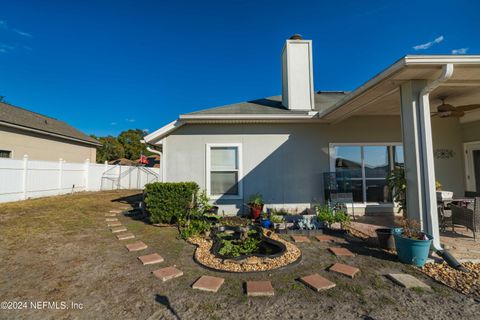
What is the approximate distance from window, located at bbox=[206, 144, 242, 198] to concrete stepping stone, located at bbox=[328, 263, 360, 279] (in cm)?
388

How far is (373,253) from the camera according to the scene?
3.87 meters

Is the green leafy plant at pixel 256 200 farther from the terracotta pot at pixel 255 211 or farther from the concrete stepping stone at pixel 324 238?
the concrete stepping stone at pixel 324 238

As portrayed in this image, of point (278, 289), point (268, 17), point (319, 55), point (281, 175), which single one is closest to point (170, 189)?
point (281, 175)

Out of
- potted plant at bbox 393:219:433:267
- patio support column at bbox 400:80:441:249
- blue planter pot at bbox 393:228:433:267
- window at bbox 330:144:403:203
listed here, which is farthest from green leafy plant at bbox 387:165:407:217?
window at bbox 330:144:403:203

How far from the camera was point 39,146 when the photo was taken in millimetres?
12711

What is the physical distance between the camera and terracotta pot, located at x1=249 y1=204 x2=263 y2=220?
6.23 metres

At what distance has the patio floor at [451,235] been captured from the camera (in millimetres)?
3723

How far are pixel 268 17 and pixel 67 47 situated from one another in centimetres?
1054

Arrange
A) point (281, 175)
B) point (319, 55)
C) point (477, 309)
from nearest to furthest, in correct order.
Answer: point (477, 309)
point (281, 175)
point (319, 55)

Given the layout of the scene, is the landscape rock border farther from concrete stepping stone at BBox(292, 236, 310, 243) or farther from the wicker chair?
the wicker chair

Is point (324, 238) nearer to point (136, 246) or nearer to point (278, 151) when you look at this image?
point (278, 151)

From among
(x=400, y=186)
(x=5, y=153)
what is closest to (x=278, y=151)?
(x=400, y=186)

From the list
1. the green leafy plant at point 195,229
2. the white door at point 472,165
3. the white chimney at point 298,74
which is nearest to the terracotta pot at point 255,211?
the green leafy plant at point 195,229

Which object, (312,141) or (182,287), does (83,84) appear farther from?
(182,287)
